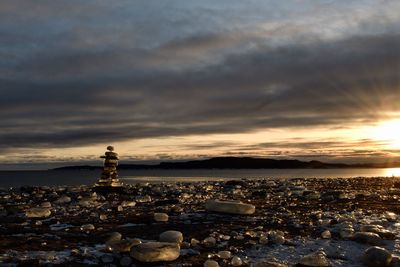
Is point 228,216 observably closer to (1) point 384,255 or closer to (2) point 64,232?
(2) point 64,232

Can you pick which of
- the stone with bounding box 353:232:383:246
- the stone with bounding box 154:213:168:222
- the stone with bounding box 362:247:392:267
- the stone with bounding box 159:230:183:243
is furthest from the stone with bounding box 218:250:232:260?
the stone with bounding box 154:213:168:222

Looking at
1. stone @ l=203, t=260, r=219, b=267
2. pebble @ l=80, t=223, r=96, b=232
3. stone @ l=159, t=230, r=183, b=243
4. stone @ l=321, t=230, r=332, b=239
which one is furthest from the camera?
pebble @ l=80, t=223, r=96, b=232

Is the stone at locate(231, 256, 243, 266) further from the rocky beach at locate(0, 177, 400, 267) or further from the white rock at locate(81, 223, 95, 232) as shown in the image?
the white rock at locate(81, 223, 95, 232)

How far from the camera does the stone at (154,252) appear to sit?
7.19m

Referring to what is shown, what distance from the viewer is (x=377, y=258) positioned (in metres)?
7.36

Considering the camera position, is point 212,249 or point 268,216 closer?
point 212,249

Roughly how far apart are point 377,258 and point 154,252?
3600 mm

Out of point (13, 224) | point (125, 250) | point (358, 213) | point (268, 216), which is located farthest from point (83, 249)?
point (358, 213)

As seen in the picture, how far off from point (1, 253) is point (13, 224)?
348 cm

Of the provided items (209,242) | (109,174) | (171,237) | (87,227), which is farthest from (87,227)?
(109,174)

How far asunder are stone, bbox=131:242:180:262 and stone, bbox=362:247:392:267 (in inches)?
123

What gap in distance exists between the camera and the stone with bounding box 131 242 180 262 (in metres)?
7.19

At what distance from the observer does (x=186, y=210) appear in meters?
13.1

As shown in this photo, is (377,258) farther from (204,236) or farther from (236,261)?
(204,236)
